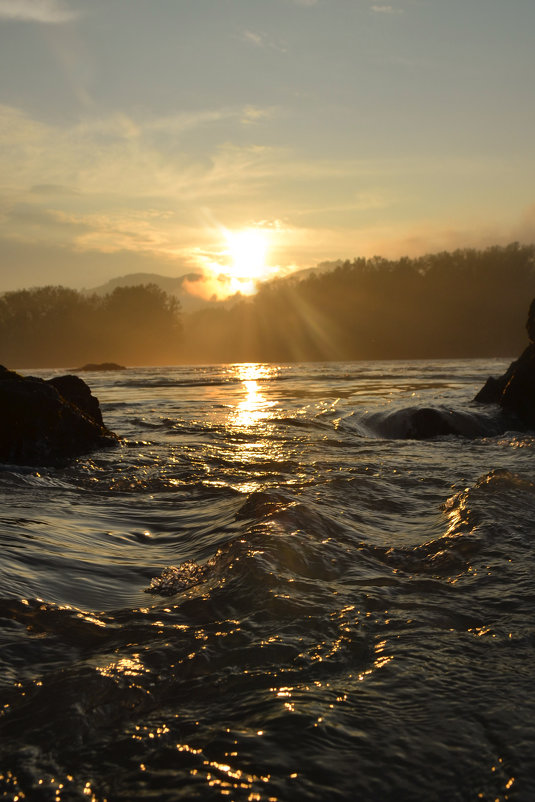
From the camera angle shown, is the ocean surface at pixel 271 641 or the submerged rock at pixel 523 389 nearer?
the ocean surface at pixel 271 641

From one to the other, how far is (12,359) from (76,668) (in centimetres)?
9739

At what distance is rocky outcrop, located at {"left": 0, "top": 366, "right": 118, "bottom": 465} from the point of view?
7957 millimetres

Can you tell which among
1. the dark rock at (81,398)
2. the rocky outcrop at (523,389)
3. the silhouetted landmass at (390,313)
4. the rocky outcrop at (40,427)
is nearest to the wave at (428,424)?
the rocky outcrop at (523,389)

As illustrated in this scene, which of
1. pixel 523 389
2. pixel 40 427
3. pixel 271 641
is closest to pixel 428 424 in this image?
pixel 523 389

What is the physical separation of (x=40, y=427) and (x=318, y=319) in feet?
280

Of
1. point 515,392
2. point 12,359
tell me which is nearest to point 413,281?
point 12,359

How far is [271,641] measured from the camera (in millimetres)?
2828

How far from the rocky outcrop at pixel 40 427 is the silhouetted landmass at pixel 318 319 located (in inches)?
2973

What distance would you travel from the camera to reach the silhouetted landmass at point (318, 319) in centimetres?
8419

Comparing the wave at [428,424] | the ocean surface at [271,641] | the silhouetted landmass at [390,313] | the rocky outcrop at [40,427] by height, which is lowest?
the ocean surface at [271,641]

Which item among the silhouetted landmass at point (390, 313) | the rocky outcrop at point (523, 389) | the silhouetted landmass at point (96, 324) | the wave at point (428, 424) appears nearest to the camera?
the wave at point (428, 424)

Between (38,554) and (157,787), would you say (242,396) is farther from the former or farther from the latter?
(157,787)

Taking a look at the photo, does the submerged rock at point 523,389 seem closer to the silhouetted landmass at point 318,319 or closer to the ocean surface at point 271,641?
the ocean surface at point 271,641

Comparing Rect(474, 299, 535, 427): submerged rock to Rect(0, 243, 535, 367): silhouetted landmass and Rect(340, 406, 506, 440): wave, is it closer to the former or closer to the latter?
Rect(340, 406, 506, 440): wave
